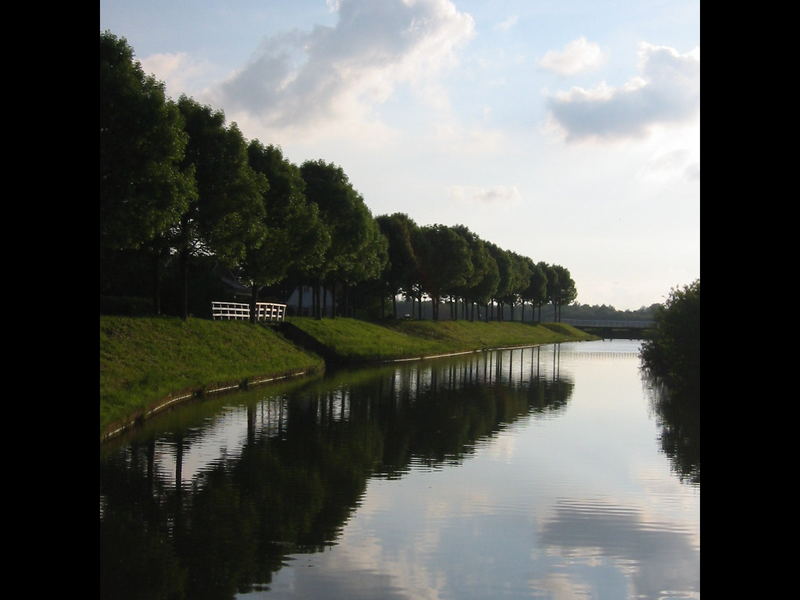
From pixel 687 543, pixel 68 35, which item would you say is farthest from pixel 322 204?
pixel 68 35

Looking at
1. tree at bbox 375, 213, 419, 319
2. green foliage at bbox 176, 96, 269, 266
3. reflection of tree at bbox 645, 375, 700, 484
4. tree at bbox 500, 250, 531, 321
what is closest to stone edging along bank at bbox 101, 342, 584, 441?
green foliage at bbox 176, 96, 269, 266

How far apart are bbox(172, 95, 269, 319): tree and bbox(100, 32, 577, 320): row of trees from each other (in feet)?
0.19

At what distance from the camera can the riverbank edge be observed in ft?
81.1

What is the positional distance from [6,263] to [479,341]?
98.8 metres

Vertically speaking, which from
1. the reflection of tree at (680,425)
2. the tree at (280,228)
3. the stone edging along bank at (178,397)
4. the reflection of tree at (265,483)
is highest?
the tree at (280,228)

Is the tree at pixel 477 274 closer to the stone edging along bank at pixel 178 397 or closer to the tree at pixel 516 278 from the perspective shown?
the tree at pixel 516 278

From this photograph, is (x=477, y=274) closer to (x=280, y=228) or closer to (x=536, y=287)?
(x=536, y=287)

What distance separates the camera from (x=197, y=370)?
38281 millimetres

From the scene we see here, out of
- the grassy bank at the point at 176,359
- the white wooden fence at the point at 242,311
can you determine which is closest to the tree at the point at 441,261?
the white wooden fence at the point at 242,311

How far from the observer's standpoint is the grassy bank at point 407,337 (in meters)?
63.8

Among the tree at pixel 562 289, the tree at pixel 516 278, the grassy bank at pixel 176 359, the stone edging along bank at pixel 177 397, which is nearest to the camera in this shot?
the stone edging along bank at pixel 177 397

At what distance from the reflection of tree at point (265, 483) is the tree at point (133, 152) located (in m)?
10.3

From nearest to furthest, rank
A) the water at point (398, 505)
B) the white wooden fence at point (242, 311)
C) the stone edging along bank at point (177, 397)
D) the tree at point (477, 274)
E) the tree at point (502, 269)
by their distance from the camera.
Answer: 1. the water at point (398, 505)
2. the stone edging along bank at point (177, 397)
3. the white wooden fence at point (242, 311)
4. the tree at point (477, 274)
5. the tree at point (502, 269)
